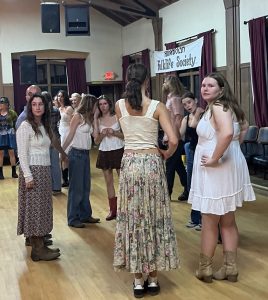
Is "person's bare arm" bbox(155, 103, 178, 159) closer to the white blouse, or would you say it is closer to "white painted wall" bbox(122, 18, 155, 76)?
the white blouse

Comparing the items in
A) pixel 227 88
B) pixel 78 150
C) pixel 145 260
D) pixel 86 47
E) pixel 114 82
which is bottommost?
pixel 145 260

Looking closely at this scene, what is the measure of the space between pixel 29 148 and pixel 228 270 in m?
1.73

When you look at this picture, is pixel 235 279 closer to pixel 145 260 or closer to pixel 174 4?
pixel 145 260

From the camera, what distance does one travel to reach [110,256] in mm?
3729

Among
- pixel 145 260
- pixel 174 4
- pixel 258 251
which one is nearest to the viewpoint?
pixel 145 260

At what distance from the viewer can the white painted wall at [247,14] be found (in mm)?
7022

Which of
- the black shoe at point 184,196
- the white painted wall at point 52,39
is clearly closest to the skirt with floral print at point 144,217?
the black shoe at point 184,196


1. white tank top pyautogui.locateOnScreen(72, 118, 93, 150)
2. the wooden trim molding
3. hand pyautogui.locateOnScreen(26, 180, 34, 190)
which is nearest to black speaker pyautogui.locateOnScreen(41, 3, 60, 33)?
the wooden trim molding

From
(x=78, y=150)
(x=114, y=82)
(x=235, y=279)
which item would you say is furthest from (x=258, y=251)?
(x=114, y=82)

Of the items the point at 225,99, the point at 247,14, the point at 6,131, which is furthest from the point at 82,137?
the point at 247,14

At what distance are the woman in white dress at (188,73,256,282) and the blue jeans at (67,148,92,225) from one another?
5.57 ft

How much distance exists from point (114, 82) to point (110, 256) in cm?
967

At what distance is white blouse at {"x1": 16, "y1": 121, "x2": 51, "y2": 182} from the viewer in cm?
345

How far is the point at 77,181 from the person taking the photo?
4.51 meters
